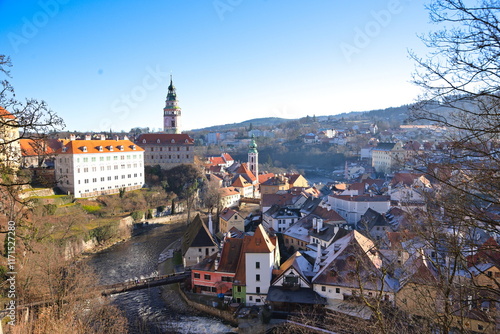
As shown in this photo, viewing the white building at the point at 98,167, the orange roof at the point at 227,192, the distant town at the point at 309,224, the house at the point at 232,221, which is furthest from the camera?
the orange roof at the point at 227,192

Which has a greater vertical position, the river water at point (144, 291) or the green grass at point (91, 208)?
the green grass at point (91, 208)

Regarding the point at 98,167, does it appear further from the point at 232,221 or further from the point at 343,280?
the point at 343,280

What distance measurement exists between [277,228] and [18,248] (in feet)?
53.0

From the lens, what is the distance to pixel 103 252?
82.4 feet

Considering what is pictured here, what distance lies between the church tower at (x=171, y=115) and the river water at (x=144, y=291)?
85.8 ft

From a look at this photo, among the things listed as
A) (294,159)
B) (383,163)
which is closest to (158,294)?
(383,163)

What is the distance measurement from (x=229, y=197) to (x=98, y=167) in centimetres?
1408

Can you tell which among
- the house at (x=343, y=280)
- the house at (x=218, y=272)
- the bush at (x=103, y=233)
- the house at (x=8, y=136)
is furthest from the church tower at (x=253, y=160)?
the house at (x=8, y=136)

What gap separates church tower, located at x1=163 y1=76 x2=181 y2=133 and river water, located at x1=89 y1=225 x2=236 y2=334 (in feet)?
85.8

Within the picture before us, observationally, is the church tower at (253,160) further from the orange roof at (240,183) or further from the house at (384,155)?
the house at (384,155)

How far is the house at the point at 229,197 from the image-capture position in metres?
39.2

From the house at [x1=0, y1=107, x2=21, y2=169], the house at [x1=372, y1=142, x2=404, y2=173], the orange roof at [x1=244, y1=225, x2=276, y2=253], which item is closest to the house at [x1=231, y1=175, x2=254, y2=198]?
the house at [x1=372, y1=142, x2=404, y2=173]

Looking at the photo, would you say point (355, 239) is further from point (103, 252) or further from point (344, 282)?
point (103, 252)

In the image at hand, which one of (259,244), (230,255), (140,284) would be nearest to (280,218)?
(230,255)
